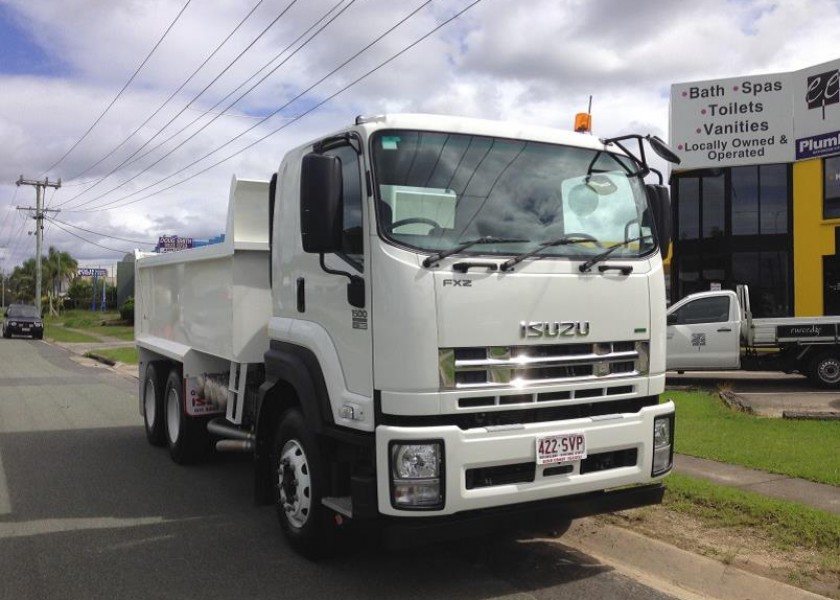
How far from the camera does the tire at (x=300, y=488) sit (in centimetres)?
454

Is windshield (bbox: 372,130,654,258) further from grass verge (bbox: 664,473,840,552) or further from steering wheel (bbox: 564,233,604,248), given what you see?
grass verge (bbox: 664,473,840,552)

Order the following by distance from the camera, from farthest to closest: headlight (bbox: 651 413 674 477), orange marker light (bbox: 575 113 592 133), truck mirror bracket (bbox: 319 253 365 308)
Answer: orange marker light (bbox: 575 113 592 133)
headlight (bbox: 651 413 674 477)
truck mirror bracket (bbox: 319 253 365 308)

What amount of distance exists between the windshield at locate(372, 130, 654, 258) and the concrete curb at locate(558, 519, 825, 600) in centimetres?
195

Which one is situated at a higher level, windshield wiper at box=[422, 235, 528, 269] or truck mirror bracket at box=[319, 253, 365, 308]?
windshield wiper at box=[422, 235, 528, 269]

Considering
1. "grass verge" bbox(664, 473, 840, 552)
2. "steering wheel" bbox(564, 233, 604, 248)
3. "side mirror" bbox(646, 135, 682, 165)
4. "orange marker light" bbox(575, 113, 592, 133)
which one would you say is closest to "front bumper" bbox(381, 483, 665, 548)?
"grass verge" bbox(664, 473, 840, 552)

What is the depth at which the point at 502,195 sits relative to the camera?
4387mm

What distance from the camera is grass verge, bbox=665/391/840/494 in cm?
656

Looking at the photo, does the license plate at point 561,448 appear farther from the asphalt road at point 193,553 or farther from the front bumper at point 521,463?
the asphalt road at point 193,553

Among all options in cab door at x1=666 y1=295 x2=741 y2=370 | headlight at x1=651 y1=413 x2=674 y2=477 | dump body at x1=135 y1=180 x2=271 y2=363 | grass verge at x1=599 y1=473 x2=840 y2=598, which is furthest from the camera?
cab door at x1=666 y1=295 x2=741 y2=370

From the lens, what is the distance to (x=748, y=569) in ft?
15.0

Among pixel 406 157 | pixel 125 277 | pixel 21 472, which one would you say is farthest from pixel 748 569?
pixel 125 277

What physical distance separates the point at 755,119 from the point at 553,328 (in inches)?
786

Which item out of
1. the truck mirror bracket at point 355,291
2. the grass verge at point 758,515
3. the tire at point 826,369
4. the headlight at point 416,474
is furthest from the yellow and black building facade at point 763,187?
the headlight at point 416,474

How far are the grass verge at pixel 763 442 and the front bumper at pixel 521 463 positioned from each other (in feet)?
8.43
